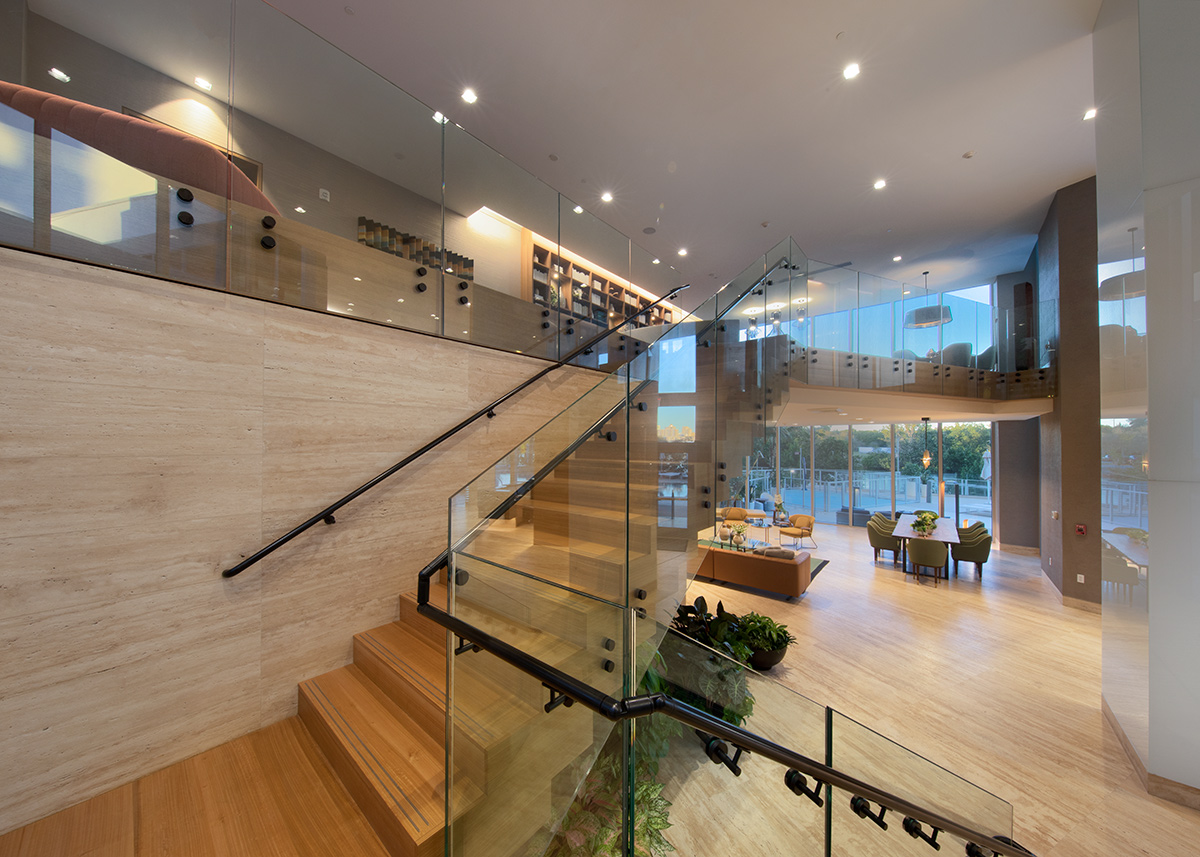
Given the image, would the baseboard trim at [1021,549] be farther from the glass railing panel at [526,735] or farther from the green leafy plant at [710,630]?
the glass railing panel at [526,735]

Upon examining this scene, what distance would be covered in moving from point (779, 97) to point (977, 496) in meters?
13.7

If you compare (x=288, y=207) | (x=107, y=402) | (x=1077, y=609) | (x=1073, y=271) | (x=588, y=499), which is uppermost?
(x=1073, y=271)

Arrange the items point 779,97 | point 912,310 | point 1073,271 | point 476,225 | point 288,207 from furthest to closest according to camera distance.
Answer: point 912,310 → point 1073,271 → point 779,97 → point 476,225 → point 288,207

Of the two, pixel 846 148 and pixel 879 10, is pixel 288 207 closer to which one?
pixel 879 10

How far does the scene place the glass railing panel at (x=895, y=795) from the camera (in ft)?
6.13

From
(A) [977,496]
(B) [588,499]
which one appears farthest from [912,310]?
(B) [588,499]

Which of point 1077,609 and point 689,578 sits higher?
point 689,578

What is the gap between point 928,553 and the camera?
8477 mm

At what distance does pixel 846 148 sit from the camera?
5.20 m

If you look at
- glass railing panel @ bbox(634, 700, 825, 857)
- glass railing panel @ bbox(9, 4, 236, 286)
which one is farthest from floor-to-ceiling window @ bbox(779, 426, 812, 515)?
glass railing panel @ bbox(9, 4, 236, 286)

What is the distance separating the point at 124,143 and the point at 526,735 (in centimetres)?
370

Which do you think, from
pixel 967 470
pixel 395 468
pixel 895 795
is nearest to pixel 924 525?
pixel 967 470

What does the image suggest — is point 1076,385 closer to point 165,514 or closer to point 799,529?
point 799,529

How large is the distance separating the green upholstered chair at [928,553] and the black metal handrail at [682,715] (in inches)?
313
